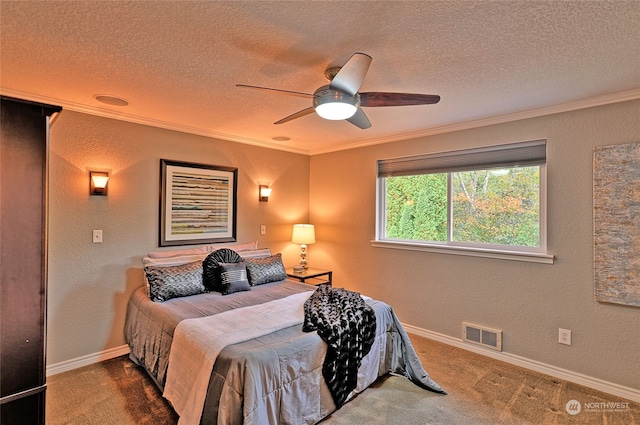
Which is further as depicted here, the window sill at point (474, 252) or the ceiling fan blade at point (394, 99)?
the window sill at point (474, 252)

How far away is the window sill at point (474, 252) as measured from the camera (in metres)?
2.82

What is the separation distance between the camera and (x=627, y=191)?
7.84ft

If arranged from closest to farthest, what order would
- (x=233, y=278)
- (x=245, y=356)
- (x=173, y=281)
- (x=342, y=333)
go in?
(x=245, y=356), (x=342, y=333), (x=173, y=281), (x=233, y=278)

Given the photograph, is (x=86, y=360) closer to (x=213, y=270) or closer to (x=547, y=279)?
(x=213, y=270)

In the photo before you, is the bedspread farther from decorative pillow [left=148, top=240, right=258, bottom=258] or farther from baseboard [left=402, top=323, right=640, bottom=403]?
baseboard [left=402, top=323, right=640, bottom=403]

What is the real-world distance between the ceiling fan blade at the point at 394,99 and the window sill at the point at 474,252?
73.0 inches

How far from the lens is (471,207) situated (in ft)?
11.1

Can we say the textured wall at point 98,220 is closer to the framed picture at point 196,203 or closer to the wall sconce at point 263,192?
the framed picture at point 196,203

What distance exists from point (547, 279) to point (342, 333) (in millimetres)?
1955

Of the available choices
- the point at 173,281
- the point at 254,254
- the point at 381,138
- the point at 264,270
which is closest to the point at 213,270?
the point at 173,281

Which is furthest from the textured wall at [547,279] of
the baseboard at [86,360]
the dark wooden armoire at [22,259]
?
the dark wooden armoire at [22,259]

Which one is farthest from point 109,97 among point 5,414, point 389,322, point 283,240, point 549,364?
point 549,364

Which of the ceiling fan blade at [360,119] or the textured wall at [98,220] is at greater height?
the ceiling fan blade at [360,119]

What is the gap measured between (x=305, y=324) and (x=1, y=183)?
68.5 inches
